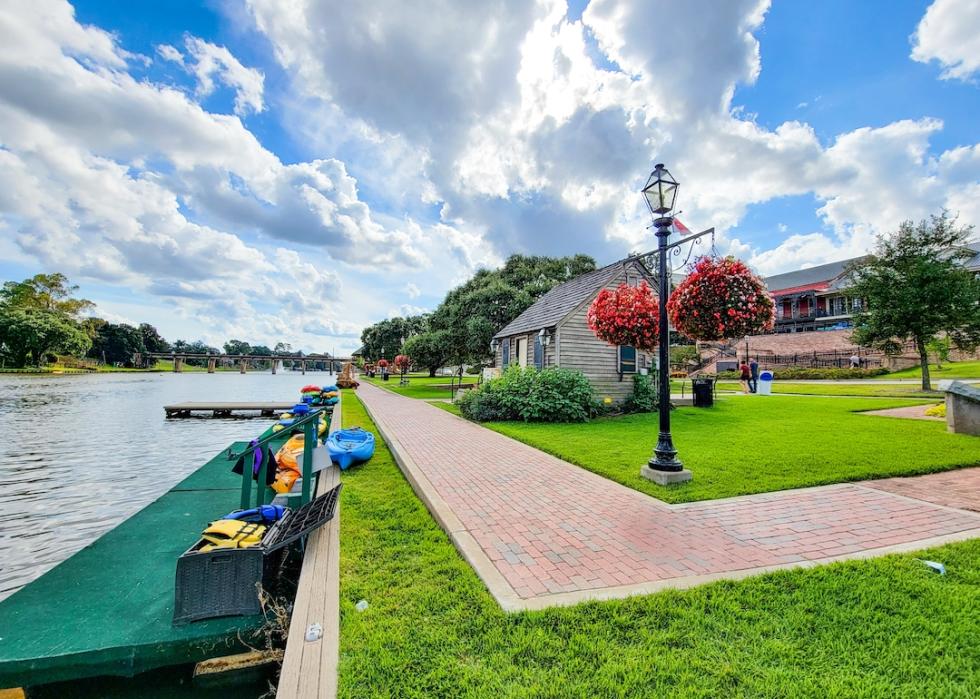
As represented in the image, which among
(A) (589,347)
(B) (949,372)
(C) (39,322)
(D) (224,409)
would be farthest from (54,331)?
Result: (B) (949,372)

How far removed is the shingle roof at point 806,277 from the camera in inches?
1954

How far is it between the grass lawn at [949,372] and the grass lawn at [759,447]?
59.3 ft

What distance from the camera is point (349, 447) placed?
785 centimetres

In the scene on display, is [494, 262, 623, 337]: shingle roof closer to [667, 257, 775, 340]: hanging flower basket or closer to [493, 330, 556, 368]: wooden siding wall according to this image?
[493, 330, 556, 368]: wooden siding wall

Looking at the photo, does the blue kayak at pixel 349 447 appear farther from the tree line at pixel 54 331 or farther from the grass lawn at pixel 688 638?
the tree line at pixel 54 331

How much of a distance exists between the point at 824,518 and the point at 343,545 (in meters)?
4.94

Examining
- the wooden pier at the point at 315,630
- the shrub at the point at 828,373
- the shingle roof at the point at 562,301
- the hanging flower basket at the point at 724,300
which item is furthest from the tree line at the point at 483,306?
the wooden pier at the point at 315,630

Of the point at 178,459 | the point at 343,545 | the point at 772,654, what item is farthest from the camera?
the point at 178,459

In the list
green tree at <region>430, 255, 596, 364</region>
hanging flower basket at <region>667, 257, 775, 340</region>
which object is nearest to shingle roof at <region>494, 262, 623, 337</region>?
green tree at <region>430, 255, 596, 364</region>

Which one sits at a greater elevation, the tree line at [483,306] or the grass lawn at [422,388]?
the tree line at [483,306]

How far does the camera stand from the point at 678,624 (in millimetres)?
2760

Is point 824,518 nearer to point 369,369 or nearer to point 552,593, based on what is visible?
point 552,593

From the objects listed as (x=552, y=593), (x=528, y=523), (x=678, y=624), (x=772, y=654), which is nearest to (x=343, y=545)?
(x=528, y=523)

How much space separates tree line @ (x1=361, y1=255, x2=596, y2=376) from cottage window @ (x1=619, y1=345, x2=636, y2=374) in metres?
11.8
